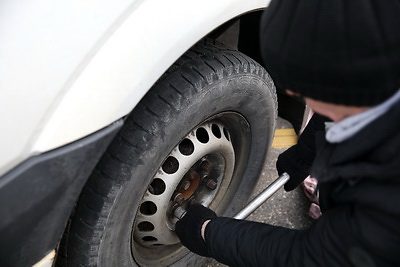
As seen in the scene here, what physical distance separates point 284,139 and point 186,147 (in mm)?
1129

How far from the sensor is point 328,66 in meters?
0.76

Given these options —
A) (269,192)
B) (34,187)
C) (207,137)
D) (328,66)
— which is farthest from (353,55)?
(269,192)

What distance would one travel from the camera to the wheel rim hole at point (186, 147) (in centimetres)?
141

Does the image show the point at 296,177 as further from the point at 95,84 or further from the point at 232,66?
the point at 95,84

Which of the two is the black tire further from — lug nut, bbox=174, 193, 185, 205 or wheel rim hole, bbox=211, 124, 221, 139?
lug nut, bbox=174, 193, 185, 205

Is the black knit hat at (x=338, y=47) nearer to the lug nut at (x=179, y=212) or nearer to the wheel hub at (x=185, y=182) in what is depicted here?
the wheel hub at (x=185, y=182)

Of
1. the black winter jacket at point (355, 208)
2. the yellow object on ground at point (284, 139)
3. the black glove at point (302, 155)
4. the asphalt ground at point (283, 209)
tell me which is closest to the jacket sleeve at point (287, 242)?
the black winter jacket at point (355, 208)

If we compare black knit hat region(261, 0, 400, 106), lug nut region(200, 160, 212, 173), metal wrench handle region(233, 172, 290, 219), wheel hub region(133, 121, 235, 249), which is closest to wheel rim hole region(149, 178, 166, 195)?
wheel hub region(133, 121, 235, 249)

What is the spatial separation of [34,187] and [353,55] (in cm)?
65

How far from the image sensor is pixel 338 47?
736 millimetres

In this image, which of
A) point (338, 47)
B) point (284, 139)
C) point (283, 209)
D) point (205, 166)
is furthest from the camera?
point (284, 139)

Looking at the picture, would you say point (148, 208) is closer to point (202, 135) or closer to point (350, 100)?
point (202, 135)

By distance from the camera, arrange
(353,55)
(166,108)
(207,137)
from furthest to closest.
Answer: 1. (207,137)
2. (166,108)
3. (353,55)

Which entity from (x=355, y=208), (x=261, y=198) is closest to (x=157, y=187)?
(x=261, y=198)
